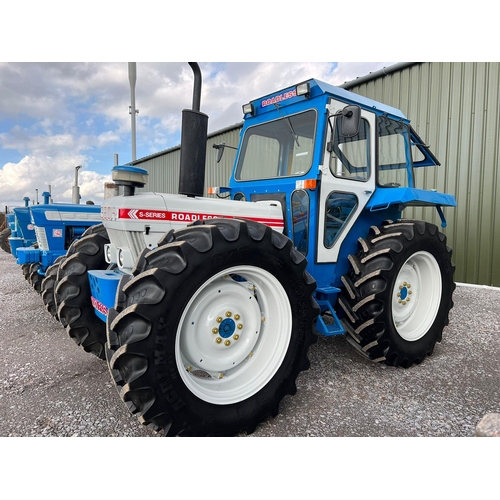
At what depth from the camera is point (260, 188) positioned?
341cm

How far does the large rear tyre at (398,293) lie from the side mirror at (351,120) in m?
1.01

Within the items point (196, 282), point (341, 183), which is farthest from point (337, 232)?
point (196, 282)

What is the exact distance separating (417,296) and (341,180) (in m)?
1.42

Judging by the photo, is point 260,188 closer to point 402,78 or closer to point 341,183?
point 341,183

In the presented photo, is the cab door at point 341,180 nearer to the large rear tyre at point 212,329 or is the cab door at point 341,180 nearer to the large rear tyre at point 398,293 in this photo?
the large rear tyre at point 398,293

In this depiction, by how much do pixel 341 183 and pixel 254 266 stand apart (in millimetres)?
1372

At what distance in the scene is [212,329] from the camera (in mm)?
2232

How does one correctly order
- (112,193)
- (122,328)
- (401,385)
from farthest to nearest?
(112,193)
(401,385)
(122,328)

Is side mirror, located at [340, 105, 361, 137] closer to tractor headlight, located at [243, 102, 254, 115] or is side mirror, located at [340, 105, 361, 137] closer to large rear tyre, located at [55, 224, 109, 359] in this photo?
tractor headlight, located at [243, 102, 254, 115]

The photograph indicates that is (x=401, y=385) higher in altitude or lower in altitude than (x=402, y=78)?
lower

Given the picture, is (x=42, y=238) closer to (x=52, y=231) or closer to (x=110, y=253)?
(x=52, y=231)

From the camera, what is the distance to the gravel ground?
7.54 feet

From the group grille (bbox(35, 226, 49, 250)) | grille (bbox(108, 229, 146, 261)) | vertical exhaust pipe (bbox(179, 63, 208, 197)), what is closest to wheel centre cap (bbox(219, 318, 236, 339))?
grille (bbox(108, 229, 146, 261))

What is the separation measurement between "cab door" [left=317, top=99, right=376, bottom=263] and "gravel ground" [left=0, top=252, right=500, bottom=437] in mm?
1061
